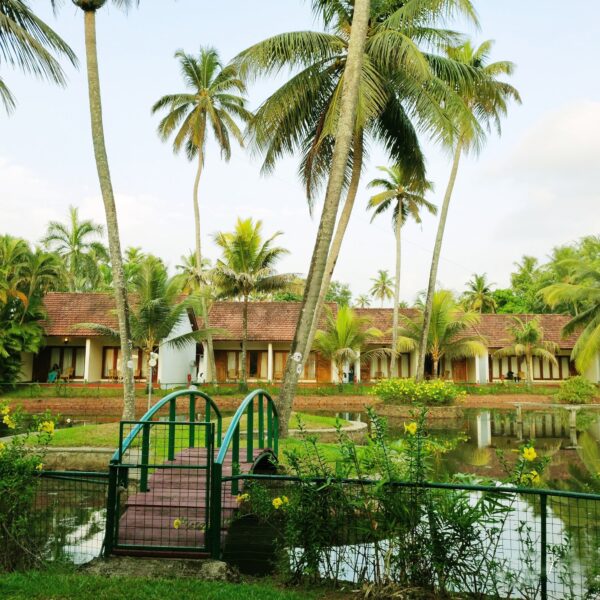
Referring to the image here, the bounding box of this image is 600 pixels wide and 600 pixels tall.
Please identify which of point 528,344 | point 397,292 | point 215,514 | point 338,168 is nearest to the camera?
point 215,514

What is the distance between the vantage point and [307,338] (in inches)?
444

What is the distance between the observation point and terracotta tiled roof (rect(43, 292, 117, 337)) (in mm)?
28250

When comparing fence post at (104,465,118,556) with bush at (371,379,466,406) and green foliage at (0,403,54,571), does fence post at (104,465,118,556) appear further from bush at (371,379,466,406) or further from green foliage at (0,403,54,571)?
bush at (371,379,466,406)

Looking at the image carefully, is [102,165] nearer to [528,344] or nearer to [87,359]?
[87,359]

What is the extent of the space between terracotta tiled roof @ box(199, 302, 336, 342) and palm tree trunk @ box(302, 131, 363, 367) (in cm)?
1715

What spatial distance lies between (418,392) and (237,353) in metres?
13.4

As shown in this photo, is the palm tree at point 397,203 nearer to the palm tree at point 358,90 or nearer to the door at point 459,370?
the door at point 459,370

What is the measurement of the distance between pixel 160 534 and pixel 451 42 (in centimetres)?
1246

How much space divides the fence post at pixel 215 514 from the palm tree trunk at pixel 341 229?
682 centimetres

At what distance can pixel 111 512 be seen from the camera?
5.00 m

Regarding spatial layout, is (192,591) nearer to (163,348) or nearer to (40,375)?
(163,348)

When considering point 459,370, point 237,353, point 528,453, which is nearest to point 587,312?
point 459,370

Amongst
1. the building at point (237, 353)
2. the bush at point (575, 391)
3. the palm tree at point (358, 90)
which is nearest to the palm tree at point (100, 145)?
the palm tree at point (358, 90)

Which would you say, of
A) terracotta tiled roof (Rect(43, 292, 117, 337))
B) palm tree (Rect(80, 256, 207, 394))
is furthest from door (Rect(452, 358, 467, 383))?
terracotta tiled roof (Rect(43, 292, 117, 337))
